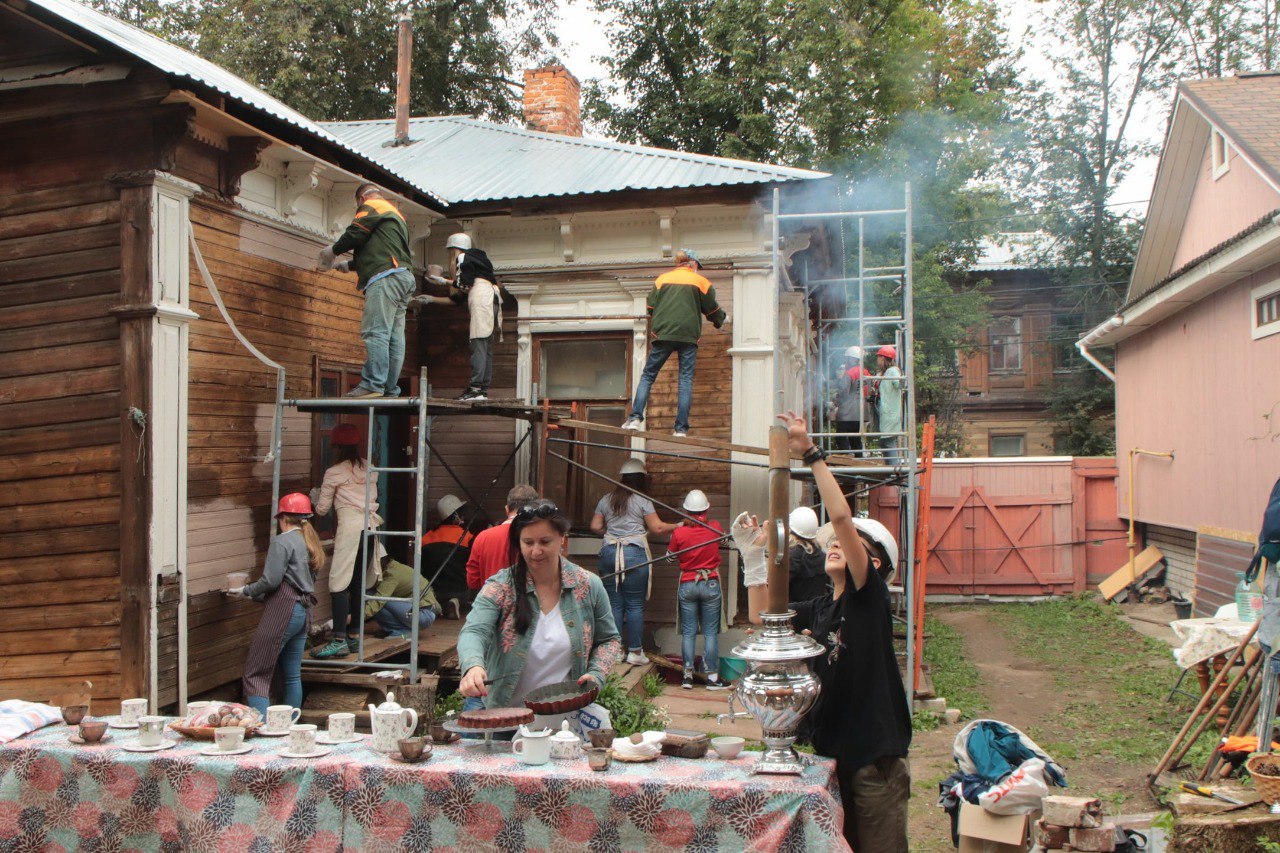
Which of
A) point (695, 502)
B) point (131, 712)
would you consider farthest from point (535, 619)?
point (695, 502)

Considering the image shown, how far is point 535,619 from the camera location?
13.4ft

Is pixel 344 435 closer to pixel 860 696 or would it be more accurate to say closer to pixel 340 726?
pixel 340 726

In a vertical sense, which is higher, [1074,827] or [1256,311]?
[1256,311]

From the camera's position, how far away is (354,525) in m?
8.00

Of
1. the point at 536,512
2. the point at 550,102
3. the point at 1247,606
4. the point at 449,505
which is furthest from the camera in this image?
the point at 550,102

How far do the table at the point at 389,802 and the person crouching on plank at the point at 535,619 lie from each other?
445 mm

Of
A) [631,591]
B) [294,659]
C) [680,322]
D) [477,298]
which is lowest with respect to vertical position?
[294,659]

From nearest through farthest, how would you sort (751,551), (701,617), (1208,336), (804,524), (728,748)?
(728,748) → (751,551) → (804,524) → (701,617) → (1208,336)

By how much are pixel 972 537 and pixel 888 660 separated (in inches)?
585

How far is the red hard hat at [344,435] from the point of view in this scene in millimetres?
8016

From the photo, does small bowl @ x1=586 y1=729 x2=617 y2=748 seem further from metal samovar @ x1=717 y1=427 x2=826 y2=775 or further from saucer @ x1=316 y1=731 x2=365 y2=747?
saucer @ x1=316 y1=731 x2=365 y2=747

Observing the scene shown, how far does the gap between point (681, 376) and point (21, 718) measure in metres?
6.35

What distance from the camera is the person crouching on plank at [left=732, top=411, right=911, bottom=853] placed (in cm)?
337

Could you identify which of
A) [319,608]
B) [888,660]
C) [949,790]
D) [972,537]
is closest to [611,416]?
[319,608]
